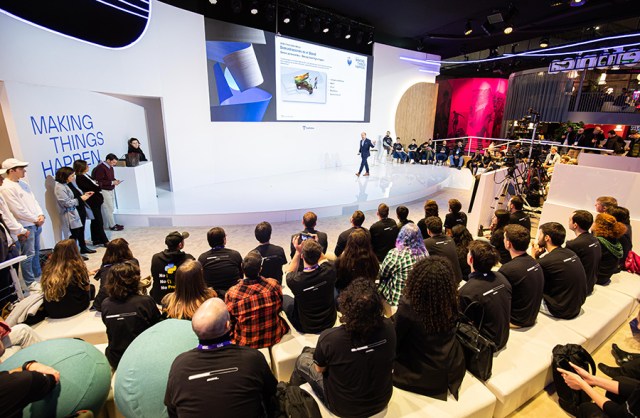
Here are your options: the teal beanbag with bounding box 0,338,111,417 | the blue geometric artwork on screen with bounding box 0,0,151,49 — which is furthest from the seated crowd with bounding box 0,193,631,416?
the blue geometric artwork on screen with bounding box 0,0,151,49

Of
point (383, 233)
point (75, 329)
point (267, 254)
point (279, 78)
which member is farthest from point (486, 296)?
point (279, 78)

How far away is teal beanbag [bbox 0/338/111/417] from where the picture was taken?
148 cm

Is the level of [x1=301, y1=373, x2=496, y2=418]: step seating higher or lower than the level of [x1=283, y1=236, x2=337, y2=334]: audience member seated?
lower

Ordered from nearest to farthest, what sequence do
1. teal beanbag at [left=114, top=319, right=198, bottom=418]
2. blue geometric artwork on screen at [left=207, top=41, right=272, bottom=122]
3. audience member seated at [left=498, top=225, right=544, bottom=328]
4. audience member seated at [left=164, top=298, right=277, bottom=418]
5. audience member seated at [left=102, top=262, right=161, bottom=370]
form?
audience member seated at [left=164, top=298, right=277, bottom=418]
teal beanbag at [left=114, top=319, right=198, bottom=418]
audience member seated at [left=102, top=262, right=161, bottom=370]
audience member seated at [left=498, top=225, right=544, bottom=328]
blue geometric artwork on screen at [left=207, top=41, right=272, bottom=122]

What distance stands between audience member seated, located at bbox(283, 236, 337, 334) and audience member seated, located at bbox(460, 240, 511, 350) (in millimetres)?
901

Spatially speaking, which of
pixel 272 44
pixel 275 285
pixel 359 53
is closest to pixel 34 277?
pixel 275 285

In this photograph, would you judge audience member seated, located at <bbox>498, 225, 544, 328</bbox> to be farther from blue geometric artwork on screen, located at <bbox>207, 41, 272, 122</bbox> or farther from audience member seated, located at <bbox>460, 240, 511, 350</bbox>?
blue geometric artwork on screen, located at <bbox>207, 41, 272, 122</bbox>

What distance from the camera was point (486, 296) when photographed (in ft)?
6.93

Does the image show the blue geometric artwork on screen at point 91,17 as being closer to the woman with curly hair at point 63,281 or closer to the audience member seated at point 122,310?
the woman with curly hair at point 63,281

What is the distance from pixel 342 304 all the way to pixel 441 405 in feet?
2.89

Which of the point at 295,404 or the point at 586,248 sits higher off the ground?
the point at 586,248

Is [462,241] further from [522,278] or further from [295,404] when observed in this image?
[295,404]

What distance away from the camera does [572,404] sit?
2090 mm

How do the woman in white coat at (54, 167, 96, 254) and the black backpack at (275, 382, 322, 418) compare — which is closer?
the black backpack at (275, 382, 322, 418)
